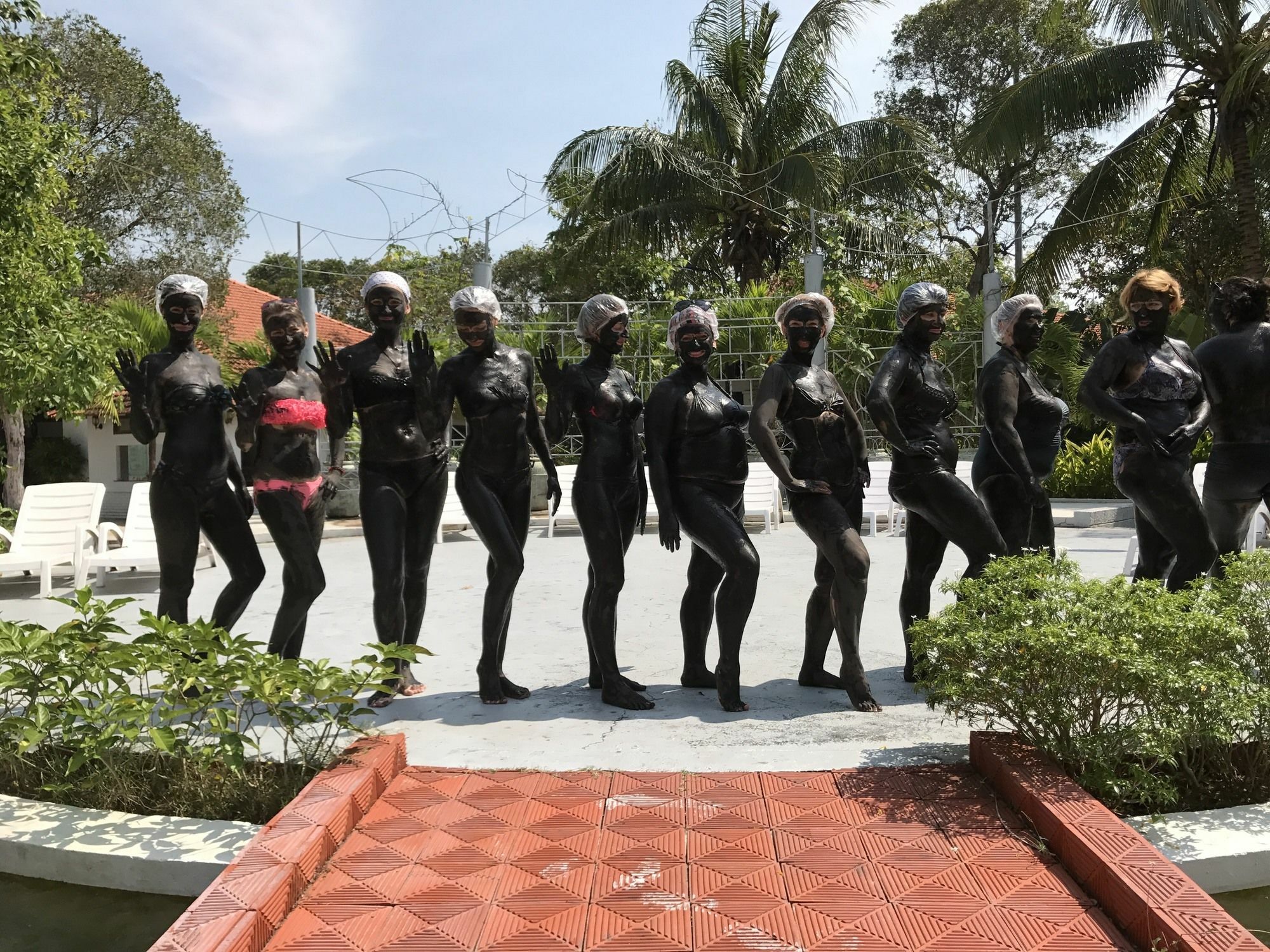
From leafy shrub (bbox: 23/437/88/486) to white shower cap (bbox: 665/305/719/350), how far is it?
73.9ft

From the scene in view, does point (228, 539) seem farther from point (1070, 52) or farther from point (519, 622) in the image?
point (1070, 52)

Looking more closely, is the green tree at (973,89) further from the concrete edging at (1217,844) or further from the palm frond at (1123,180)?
the concrete edging at (1217,844)

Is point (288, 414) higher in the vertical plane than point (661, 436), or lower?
higher

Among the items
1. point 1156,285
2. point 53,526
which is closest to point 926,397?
point 1156,285

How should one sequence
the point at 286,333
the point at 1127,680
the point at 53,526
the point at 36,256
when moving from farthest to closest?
the point at 36,256
the point at 53,526
the point at 286,333
the point at 1127,680

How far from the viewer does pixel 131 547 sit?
942cm

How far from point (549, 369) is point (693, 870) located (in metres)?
2.70

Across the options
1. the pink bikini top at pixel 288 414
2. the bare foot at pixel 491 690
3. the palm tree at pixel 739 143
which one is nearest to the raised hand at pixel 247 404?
the pink bikini top at pixel 288 414

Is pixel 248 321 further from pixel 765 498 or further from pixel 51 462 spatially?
pixel 765 498

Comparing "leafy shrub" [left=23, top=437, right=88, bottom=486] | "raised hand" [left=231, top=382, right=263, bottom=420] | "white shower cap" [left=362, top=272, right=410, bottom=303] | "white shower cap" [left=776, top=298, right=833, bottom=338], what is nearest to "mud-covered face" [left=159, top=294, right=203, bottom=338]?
"raised hand" [left=231, top=382, right=263, bottom=420]

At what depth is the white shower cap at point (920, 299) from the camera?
5.17m

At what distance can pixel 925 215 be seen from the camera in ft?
90.3

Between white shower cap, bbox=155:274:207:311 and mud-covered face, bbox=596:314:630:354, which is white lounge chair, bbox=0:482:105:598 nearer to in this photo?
white shower cap, bbox=155:274:207:311

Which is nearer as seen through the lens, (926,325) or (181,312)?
(181,312)
